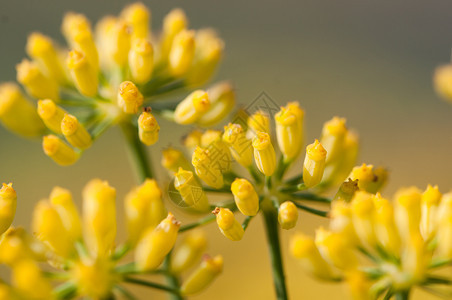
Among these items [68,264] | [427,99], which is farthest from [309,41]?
[68,264]

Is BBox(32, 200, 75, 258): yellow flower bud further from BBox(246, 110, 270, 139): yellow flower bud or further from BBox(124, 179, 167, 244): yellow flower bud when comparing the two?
BBox(246, 110, 270, 139): yellow flower bud

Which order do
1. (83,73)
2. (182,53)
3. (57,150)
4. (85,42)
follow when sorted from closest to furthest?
(57,150)
(83,73)
(85,42)
(182,53)

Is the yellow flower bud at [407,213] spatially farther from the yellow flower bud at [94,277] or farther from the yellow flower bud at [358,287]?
the yellow flower bud at [94,277]

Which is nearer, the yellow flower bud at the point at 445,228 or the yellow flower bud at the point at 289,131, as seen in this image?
the yellow flower bud at the point at 445,228

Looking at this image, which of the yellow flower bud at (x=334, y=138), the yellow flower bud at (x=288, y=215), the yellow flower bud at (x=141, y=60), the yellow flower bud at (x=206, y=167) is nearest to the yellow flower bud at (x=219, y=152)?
the yellow flower bud at (x=206, y=167)

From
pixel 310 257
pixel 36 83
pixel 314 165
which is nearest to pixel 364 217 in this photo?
pixel 310 257

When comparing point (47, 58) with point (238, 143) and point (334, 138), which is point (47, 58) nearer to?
point (238, 143)

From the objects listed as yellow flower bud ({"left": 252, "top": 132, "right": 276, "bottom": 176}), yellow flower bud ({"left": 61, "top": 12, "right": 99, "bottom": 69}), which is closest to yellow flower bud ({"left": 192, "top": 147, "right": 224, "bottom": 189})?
yellow flower bud ({"left": 252, "top": 132, "right": 276, "bottom": 176})

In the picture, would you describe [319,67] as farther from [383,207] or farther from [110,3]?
[383,207]
